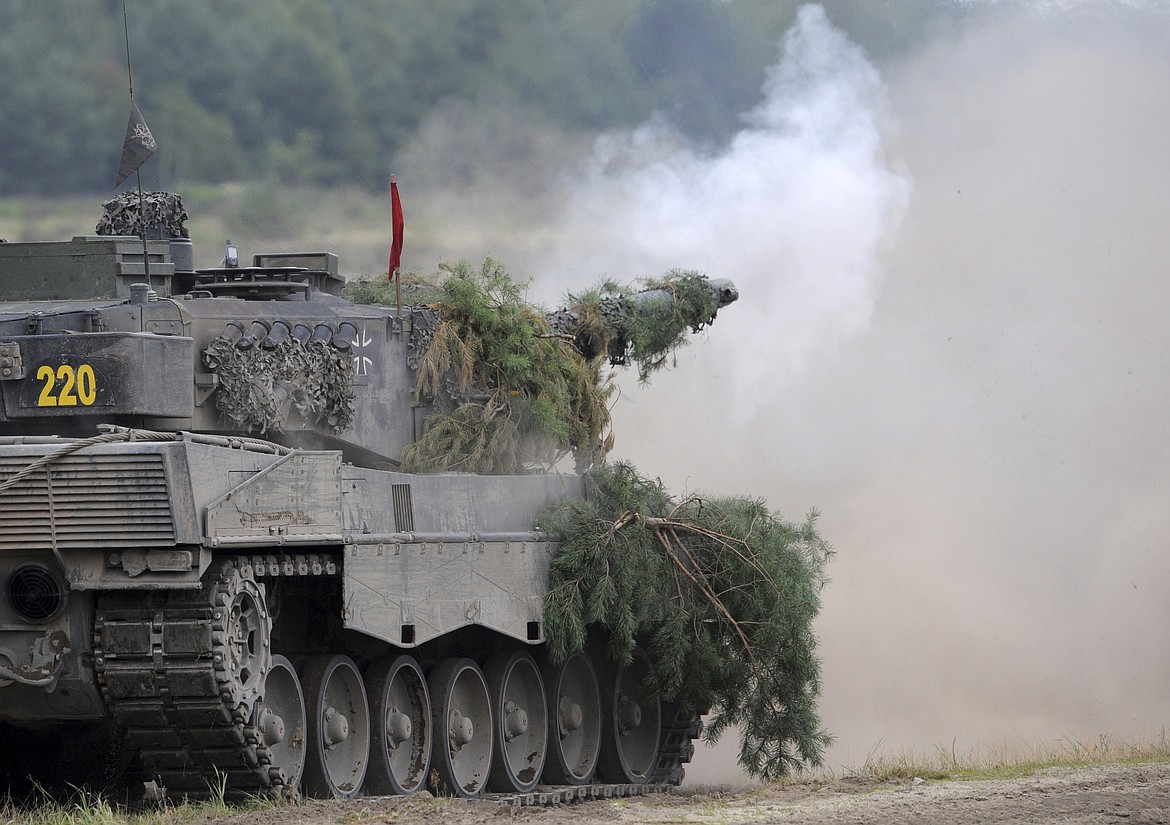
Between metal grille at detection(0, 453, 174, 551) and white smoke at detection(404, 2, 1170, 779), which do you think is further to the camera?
white smoke at detection(404, 2, 1170, 779)

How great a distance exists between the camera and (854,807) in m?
10.3

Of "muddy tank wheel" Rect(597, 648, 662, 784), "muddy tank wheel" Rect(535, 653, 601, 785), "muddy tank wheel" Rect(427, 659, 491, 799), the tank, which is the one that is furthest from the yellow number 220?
"muddy tank wheel" Rect(597, 648, 662, 784)

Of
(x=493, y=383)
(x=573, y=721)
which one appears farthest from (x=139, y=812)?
(x=493, y=383)

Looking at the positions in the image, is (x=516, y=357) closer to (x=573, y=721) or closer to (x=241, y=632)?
(x=573, y=721)

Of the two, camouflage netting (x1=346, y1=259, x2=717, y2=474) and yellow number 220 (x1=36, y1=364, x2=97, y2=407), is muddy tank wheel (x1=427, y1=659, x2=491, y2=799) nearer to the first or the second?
camouflage netting (x1=346, y1=259, x2=717, y2=474)

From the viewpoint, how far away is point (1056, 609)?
20266 mm

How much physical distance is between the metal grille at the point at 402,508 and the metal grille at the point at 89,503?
2361mm

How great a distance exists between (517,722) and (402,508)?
2.59m

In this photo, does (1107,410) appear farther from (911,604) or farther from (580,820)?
(580,820)

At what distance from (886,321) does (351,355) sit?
1319cm

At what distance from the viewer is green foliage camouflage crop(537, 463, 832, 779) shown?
504 inches

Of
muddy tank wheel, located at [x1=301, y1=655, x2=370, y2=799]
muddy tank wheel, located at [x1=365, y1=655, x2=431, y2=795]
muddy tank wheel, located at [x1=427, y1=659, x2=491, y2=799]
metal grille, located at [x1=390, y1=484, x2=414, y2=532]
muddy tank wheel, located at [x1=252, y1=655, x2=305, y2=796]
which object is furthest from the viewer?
muddy tank wheel, located at [x1=427, y1=659, x2=491, y2=799]

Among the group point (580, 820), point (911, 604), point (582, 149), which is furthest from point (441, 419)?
point (582, 149)

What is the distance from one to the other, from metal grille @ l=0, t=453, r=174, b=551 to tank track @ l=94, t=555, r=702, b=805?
45cm
